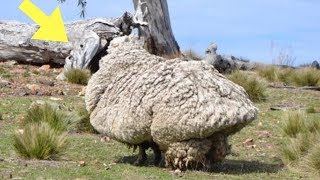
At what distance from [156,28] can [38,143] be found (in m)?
10.6

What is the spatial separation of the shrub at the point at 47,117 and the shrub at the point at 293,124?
3.39 metres

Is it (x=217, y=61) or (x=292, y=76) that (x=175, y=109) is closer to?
(x=217, y=61)

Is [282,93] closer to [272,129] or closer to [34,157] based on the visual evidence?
[272,129]

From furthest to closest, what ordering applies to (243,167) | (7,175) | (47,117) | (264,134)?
(264,134) → (47,117) → (243,167) → (7,175)

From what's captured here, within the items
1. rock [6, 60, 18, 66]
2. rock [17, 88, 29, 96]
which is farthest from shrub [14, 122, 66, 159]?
rock [6, 60, 18, 66]

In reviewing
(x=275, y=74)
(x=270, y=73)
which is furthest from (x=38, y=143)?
(x=270, y=73)

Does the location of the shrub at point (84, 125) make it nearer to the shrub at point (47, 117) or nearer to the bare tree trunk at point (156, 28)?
the shrub at point (47, 117)

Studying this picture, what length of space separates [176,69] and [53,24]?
882 cm

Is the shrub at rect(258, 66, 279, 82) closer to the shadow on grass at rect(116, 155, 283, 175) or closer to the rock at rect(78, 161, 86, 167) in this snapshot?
the shadow on grass at rect(116, 155, 283, 175)

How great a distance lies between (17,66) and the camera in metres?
18.1

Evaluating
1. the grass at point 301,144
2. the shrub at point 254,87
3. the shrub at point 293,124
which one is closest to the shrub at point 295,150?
the grass at point 301,144

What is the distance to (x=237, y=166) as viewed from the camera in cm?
871

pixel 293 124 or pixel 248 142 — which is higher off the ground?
pixel 293 124

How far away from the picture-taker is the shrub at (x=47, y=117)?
10758 mm
